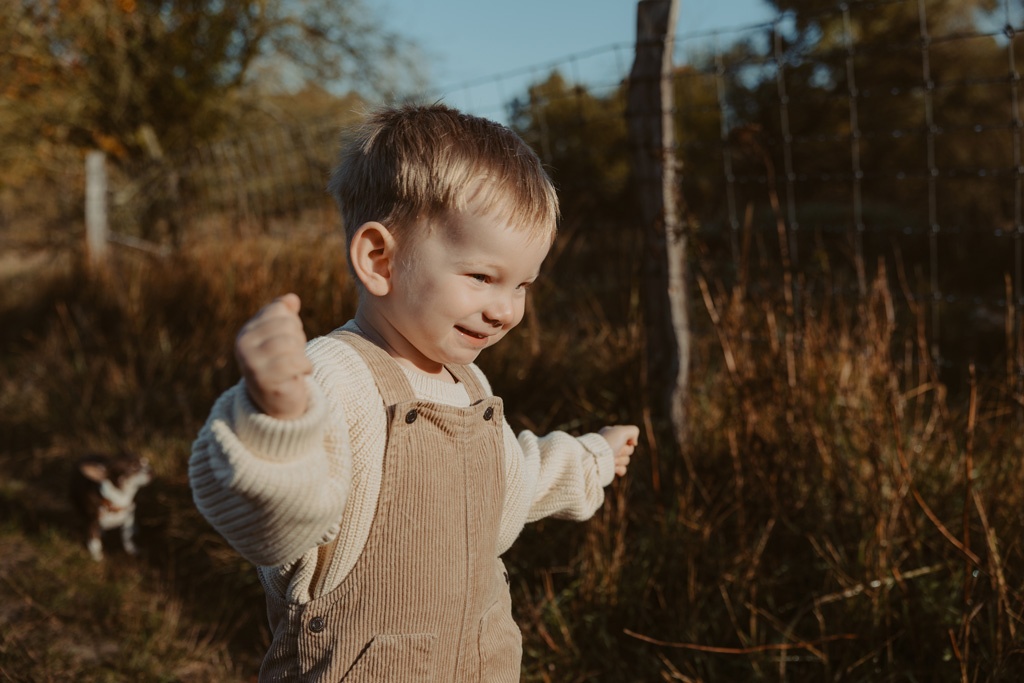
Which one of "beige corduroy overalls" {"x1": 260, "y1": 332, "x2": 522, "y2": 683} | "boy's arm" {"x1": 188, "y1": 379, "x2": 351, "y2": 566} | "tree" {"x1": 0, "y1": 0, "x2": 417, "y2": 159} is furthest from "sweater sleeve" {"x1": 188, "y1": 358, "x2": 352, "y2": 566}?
"tree" {"x1": 0, "y1": 0, "x2": 417, "y2": 159}

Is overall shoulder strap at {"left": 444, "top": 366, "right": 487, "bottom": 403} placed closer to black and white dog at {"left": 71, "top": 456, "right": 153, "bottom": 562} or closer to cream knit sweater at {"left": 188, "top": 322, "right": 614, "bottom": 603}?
cream knit sweater at {"left": 188, "top": 322, "right": 614, "bottom": 603}

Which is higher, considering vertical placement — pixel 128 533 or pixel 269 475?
pixel 269 475

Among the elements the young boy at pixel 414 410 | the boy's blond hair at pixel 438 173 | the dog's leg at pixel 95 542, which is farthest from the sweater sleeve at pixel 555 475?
the dog's leg at pixel 95 542

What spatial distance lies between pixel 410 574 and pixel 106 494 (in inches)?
107

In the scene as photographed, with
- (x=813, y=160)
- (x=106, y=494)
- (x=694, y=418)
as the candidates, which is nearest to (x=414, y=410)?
(x=694, y=418)

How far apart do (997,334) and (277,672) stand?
514cm

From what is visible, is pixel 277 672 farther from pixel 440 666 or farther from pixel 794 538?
pixel 794 538

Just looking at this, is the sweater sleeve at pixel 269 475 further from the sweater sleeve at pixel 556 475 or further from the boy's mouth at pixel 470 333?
the sweater sleeve at pixel 556 475

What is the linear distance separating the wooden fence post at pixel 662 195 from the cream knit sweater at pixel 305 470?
5.94ft

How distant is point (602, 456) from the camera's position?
1.95 metres

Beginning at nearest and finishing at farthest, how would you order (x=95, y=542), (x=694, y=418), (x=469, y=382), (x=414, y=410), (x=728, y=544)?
(x=414, y=410)
(x=469, y=382)
(x=728, y=544)
(x=694, y=418)
(x=95, y=542)

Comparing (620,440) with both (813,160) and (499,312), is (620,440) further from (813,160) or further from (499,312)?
(813,160)

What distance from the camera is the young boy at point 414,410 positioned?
4.67ft

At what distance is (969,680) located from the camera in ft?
7.37
